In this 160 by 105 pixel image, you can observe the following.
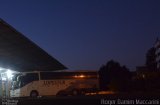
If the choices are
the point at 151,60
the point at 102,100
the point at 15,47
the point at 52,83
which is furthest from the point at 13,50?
the point at 151,60

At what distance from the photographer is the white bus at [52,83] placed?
1559 inches

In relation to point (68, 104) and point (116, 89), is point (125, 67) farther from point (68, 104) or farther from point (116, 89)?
point (68, 104)

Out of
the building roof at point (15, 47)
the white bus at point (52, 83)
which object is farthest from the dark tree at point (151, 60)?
the building roof at point (15, 47)

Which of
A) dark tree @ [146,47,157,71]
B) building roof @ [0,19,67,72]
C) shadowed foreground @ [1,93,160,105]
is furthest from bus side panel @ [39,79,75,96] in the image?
dark tree @ [146,47,157,71]

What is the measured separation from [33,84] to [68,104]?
1190 inches

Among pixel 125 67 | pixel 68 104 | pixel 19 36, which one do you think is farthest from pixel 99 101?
pixel 125 67

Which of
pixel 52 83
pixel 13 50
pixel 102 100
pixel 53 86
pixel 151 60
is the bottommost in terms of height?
pixel 102 100

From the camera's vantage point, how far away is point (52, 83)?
4006cm

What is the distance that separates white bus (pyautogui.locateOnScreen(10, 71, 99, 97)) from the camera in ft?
130

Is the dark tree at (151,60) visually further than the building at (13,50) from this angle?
Yes

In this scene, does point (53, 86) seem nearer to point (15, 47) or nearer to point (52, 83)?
point (52, 83)

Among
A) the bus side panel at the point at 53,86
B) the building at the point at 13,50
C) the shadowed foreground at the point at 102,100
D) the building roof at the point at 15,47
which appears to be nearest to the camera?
the shadowed foreground at the point at 102,100

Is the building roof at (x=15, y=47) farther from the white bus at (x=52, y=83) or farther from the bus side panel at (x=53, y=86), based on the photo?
the bus side panel at (x=53, y=86)

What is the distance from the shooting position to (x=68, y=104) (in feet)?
33.5
